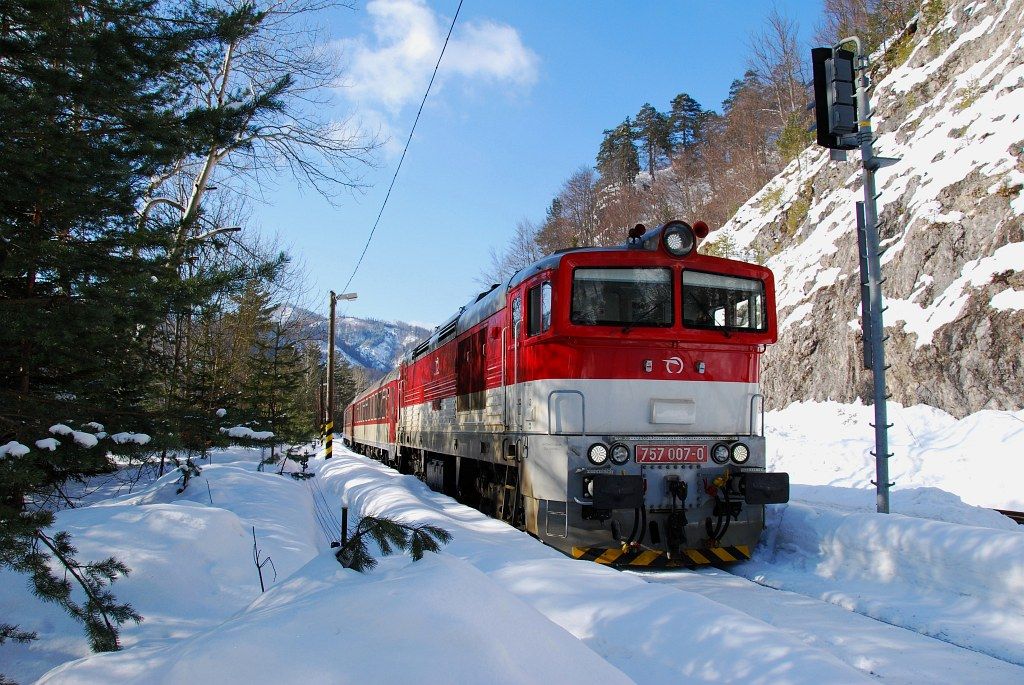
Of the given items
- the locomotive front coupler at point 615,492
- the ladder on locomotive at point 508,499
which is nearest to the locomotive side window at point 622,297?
the locomotive front coupler at point 615,492

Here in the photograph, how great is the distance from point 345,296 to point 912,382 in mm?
19788

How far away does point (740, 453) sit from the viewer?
7.24 metres

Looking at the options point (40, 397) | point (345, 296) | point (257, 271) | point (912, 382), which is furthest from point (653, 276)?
point (345, 296)

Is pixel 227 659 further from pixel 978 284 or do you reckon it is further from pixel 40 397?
pixel 978 284

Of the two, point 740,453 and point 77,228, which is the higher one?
point 77,228

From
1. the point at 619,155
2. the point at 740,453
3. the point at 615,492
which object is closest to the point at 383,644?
the point at 615,492

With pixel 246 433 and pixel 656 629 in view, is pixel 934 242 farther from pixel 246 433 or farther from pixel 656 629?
pixel 246 433

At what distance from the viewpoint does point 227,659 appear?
240 cm

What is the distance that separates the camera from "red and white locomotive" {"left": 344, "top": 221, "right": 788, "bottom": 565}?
692 cm

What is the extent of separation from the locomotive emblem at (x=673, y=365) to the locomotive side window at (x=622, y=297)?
14.4 inches

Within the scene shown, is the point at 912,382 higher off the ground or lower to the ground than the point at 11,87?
lower

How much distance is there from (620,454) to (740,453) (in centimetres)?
134

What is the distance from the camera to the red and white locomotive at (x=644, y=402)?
692 centimetres

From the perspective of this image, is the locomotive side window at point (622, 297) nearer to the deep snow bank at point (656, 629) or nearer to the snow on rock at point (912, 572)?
the deep snow bank at point (656, 629)
